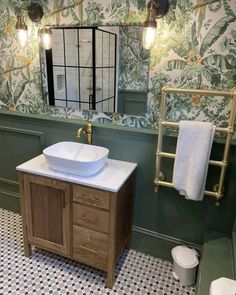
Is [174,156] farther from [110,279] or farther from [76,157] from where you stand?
[110,279]

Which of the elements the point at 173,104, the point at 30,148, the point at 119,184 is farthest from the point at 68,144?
the point at 173,104

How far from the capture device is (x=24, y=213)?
73.6 inches

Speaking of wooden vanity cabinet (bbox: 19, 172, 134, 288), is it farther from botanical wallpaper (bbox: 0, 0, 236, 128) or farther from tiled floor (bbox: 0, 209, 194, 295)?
botanical wallpaper (bbox: 0, 0, 236, 128)

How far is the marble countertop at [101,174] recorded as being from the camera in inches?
61.8

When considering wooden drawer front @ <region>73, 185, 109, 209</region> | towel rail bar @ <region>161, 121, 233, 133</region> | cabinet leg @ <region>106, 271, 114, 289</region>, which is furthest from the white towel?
cabinet leg @ <region>106, 271, 114, 289</region>

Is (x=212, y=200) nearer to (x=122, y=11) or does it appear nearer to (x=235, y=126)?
(x=235, y=126)

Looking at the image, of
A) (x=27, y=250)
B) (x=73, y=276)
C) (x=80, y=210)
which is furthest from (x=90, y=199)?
(x=27, y=250)

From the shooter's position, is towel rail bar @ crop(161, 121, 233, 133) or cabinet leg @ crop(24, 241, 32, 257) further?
cabinet leg @ crop(24, 241, 32, 257)

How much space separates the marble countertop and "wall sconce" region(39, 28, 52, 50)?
900 mm

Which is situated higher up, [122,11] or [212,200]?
[122,11]

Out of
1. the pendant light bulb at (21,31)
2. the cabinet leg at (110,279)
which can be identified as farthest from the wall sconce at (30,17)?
the cabinet leg at (110,279)

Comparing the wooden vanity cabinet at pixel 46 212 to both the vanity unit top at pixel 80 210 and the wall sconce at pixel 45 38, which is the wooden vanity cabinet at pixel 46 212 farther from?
the wall sconce at pixel 45 38

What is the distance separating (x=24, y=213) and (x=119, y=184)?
0.82 meters

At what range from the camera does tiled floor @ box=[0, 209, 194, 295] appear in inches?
68.0
